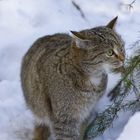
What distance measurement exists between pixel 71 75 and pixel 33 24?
5.28 feet

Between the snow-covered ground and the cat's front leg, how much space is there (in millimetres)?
669

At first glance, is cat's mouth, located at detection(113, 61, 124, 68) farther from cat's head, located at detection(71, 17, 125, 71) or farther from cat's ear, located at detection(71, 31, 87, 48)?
cat's ear, located at detection(71, 31, 87, 48)

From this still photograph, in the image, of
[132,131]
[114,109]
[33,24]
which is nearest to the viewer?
[132,131]

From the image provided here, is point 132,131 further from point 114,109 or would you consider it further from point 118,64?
point 114,109

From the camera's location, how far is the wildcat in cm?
417

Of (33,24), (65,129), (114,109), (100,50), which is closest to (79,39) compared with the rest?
(100,50)

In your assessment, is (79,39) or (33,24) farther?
(33,24)

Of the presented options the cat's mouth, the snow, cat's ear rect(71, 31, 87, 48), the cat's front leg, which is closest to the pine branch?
the cat's front leg

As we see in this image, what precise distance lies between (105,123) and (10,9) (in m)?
1.80

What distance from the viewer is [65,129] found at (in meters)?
4.37

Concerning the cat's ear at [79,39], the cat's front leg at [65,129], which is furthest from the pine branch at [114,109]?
the cat's ear at [79,39]

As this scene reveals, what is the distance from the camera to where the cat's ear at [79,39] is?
4.09 meters

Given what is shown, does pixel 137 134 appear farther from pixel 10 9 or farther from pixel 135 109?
pixel 10 9

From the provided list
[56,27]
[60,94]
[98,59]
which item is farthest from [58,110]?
[56,27]
